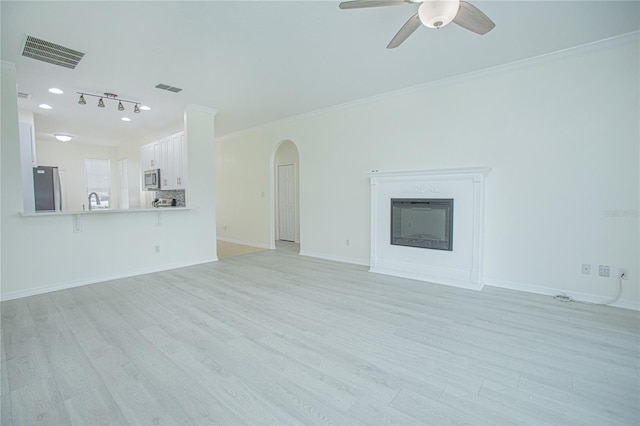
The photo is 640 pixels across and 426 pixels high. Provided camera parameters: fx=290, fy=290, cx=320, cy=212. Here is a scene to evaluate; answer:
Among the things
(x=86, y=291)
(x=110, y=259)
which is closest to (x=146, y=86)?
(x=110, y=259)

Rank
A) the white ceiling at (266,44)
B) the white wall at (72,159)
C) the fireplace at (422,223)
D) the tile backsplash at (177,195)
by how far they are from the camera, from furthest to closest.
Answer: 1. the white wall at (72,159)
2. the tile backsplash at (177,195)
3. the fireplace at (422,223)
4. the white ceiling at (266,44)

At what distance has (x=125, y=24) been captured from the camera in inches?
107

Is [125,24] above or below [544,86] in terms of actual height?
above

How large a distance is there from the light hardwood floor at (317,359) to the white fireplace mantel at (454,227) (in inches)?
16.0

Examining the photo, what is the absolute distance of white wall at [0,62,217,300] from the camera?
11.4 ft

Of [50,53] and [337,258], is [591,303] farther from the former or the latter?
[50,53]

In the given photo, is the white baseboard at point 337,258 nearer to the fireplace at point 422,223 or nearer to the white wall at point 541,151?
the white wall at point 541,151

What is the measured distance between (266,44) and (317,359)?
308 centimetres

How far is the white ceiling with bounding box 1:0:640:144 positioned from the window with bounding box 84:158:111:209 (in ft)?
14.8

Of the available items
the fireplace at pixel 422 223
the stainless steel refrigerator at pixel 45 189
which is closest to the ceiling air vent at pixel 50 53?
the stainless steel refrigerator at pixel 45 189

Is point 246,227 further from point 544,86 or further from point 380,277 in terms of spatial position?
point 544,86

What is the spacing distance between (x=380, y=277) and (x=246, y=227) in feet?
13.5

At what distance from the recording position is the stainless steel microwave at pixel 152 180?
272 inches

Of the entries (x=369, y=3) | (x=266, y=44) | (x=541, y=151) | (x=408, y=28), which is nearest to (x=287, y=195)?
(x=266, y=44)
